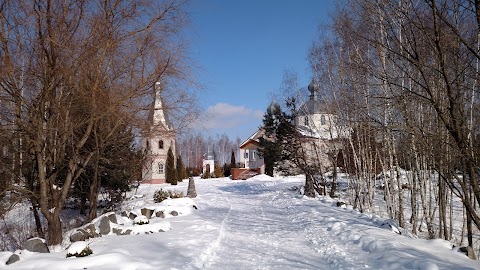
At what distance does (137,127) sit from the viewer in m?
9.33

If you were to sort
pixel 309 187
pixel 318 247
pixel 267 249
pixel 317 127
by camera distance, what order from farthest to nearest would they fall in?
pixel 317 127
pixel 309 187
pixel 318 247
pixel 267 249

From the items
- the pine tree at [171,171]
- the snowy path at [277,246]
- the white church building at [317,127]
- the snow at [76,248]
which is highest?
the white church building at [317,127]

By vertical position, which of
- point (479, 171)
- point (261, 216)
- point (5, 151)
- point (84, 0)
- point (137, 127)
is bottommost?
point (261, 216)

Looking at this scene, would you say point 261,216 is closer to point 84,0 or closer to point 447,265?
point 447,265

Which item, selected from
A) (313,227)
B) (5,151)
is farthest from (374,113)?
(5,151)

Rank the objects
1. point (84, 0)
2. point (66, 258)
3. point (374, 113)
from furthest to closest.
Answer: point (374, 113)
point (84, 0)
point (66, 258)

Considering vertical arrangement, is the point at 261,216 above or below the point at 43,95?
below

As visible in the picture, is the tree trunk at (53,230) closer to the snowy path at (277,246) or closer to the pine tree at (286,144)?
the snowy path at (277,246)

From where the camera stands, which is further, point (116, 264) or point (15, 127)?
point (15, 127)

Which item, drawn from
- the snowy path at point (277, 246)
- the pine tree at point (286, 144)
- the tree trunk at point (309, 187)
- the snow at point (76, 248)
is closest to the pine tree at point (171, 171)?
the pine tree at point (286, 144)

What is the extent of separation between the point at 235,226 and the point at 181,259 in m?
3.99

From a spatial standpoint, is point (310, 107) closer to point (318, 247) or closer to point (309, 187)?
point (309, 187)

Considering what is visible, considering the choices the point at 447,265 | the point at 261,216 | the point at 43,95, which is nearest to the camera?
the point at 447,265

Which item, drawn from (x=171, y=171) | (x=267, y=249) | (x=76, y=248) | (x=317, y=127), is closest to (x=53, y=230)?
(x=76, y=248)
